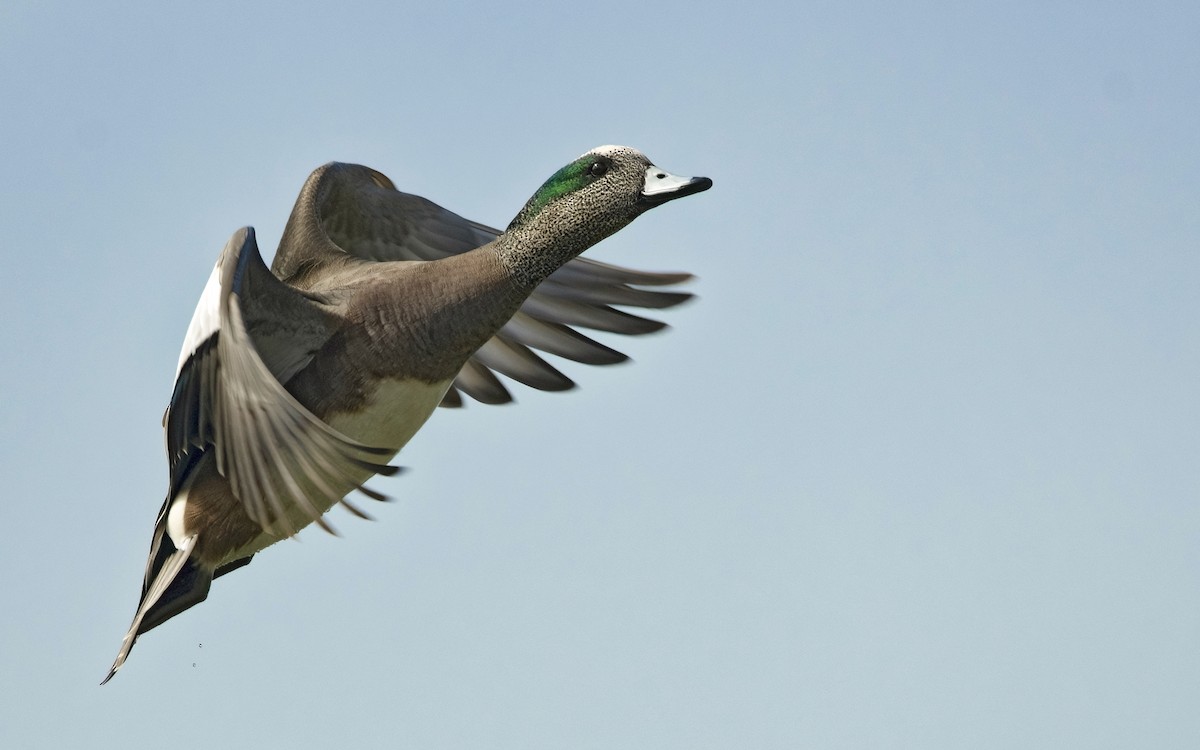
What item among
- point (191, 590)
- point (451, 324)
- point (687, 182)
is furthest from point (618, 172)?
point (191, 590)

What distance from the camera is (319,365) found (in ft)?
18.9

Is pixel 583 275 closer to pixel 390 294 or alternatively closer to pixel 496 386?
pixel 496 386

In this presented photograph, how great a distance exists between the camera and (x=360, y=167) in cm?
737

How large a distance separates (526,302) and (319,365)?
1748 millimetres

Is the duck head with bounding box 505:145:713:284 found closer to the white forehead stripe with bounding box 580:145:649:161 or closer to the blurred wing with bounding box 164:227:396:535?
the white forehead stripe with bounding box 580:145:649:161

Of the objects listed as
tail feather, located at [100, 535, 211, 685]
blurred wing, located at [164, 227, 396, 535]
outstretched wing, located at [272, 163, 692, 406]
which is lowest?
tail feather, located at [100, 535, 211, 685]

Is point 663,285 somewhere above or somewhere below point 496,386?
above

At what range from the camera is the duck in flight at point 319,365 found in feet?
17.6

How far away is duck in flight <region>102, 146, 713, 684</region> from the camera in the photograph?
211 inches

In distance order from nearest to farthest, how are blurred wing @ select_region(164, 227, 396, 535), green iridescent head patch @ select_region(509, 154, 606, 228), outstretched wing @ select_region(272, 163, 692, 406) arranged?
1. blurred wing @ select_region(164, 227, 396, 535)
2. green iridescent head patch @ select_region(509, 154, 606, 228)
3. outstretched wing @ select_region(272, 163, 692, 406)

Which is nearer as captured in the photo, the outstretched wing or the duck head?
the duck head

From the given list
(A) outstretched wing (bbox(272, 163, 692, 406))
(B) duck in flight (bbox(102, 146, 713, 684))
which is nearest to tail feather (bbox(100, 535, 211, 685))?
(B) duck in flight (bbox(102, 146, 713, 684))

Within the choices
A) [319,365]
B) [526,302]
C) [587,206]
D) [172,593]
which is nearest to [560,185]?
[587,206]

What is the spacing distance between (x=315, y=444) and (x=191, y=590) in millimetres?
1057
